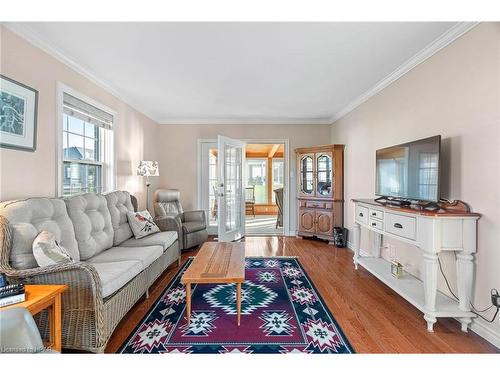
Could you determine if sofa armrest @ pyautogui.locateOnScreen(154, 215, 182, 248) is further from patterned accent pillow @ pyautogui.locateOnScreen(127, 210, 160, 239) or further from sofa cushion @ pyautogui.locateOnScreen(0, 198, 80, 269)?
sofa cushion @ pyautogui.locateOnScreen(0, 198, 80, 269)

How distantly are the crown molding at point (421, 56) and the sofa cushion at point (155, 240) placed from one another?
11.0 feet

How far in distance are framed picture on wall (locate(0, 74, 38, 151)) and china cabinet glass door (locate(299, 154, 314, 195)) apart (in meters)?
4.09

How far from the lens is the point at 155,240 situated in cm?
295

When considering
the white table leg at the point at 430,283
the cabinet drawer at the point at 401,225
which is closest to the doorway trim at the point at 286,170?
the cabinet drawer at the point at 401,225

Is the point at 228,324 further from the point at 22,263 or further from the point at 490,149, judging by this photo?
the point at 490,149

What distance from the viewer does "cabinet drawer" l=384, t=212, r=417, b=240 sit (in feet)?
6.80

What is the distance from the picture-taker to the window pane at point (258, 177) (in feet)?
31.4

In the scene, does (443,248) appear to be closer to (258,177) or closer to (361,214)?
(361,214)

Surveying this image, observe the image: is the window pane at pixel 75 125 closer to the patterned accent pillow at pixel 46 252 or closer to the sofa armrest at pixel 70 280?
the patterned accent pillow at pixel 46 252

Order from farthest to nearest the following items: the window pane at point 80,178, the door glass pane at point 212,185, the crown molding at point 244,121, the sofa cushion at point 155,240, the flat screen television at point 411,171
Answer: the door glass pane at point 212,185
the crown molding at point 244,121
the sofa cushion at point 155,240
the window pane at point 80,178
the flat screen television at point 411,171

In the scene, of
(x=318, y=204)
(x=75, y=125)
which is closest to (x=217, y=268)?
(x=75, y=125)

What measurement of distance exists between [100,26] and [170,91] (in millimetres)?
1562

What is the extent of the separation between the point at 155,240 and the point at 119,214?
0.55m

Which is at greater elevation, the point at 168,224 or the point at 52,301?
the point at 168,224
